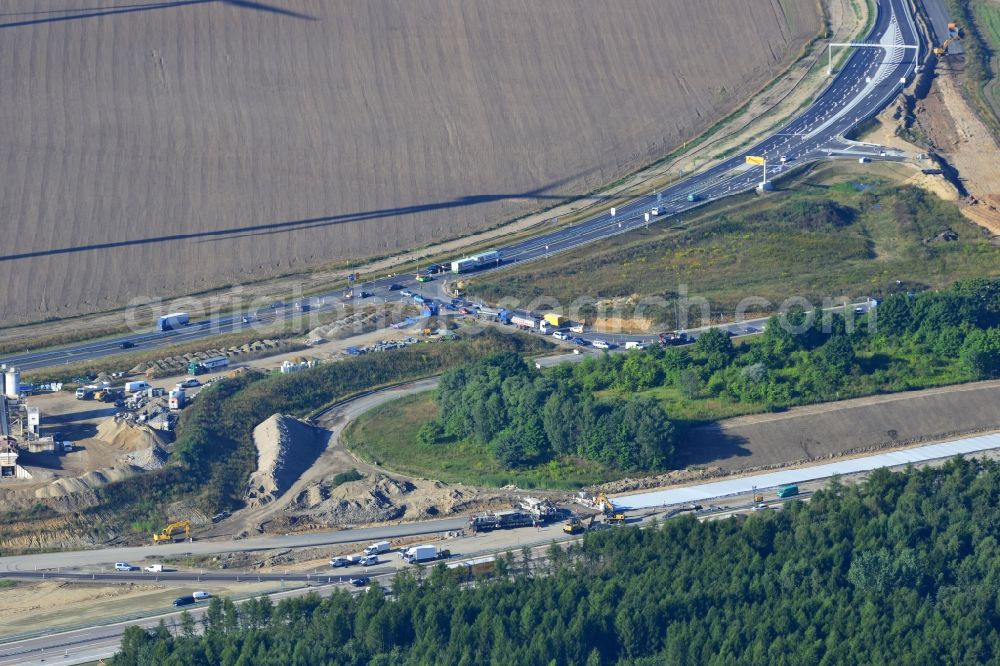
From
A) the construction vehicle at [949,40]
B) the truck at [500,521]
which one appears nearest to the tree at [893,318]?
the truck at [500,521]

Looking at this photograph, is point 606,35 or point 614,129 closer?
point 614,129

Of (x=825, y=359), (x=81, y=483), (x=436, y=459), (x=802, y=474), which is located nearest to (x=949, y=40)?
(x=825, y=359)

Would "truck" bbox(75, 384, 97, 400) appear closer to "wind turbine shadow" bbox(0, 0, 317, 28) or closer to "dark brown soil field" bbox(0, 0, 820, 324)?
"dark brown soil field" bbox(0, 0, 820, 324)

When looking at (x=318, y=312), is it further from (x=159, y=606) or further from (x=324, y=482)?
(x=159, y=606)

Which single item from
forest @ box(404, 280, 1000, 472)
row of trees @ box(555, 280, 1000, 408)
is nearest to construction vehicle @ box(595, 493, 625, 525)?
forest @ box(404, 280, 1000, 472)

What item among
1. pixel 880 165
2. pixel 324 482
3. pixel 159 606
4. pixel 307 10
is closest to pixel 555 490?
pixel 324 482

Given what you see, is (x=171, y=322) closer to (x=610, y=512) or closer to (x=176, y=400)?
(x=176, y=400)
